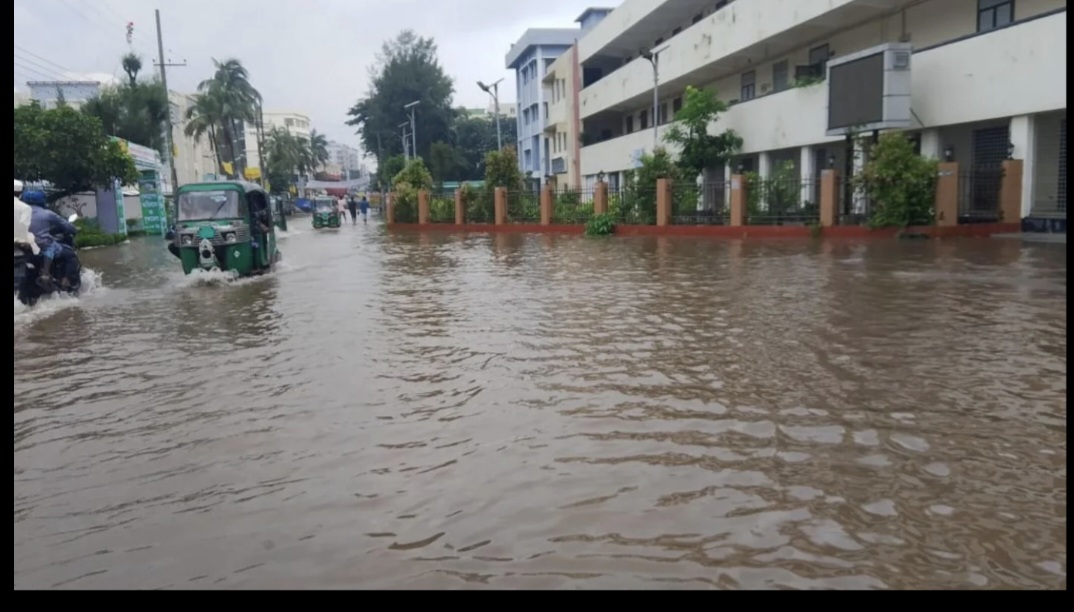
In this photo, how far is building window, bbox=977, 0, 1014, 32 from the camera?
19.0m

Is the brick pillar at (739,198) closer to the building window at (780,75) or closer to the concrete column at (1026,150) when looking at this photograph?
the building window at (780,75)

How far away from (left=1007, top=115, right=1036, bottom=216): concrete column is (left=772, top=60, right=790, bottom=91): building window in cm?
1027

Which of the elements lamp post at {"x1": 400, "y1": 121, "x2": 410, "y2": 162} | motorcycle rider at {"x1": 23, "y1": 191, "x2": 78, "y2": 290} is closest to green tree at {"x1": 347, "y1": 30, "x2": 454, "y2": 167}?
lamp post at {"x1": 400, "y1": 121, "x2": 410, "y2": 162}

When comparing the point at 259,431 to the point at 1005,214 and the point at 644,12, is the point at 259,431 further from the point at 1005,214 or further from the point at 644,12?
the point at 644,12

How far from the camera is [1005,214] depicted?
763 inches

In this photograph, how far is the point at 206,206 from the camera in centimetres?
1434

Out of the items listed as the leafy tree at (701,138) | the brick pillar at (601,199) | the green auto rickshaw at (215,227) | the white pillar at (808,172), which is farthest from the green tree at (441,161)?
the green auto rickshaw at (215,227)

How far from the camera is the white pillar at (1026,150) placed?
Answer: 59.6 feet

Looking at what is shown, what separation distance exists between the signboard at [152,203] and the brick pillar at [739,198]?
17.3m

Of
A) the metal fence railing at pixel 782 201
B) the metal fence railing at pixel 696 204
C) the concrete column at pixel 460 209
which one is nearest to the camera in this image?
the metal fence railing at pixel 782 201

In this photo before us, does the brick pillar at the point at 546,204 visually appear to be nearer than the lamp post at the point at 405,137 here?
Yes

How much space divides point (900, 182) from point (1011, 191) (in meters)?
2.25
